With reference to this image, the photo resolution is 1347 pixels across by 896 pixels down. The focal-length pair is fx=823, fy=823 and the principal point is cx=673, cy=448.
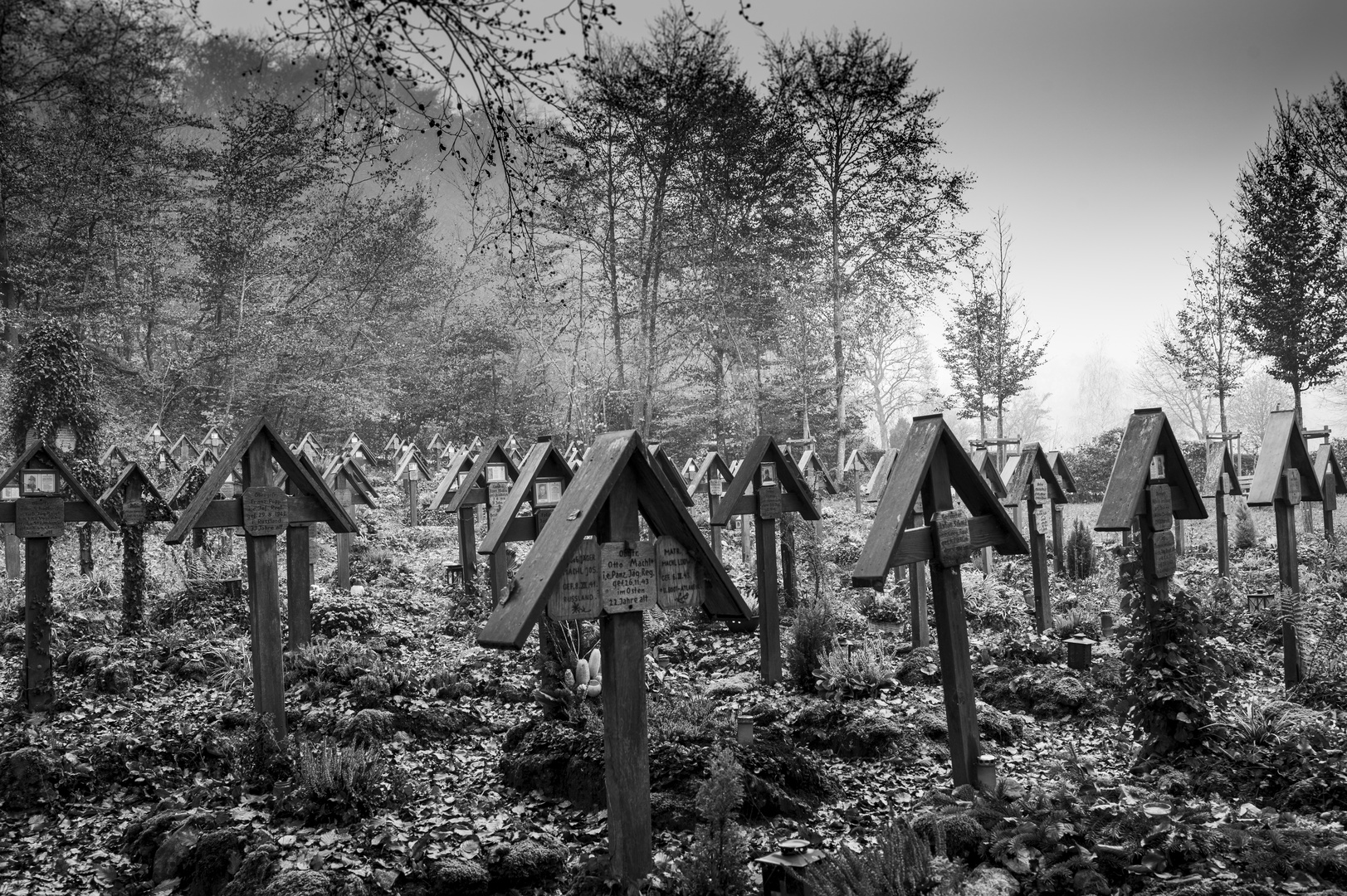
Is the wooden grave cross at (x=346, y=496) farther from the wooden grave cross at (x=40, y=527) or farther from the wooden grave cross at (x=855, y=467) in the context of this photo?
the wooden grave cross at (x=855, y=467)

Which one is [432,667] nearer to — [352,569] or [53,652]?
[53,652]

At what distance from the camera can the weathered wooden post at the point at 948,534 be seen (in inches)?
175

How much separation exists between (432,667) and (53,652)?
3.27 metres

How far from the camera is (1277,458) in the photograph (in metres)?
7.08

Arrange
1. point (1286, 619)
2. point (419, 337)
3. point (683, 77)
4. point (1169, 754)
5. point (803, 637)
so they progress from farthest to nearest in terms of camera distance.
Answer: point (419, 337) → point (683, 77) → point (803, 637) → point (1286, 619) → point (1169, 754)

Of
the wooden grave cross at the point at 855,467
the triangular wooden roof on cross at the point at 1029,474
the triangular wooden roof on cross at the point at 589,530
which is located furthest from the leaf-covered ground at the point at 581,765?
A: the wooden grave cross at the point at 855,467

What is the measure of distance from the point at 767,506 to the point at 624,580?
456cm

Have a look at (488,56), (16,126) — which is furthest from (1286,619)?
(16,126)

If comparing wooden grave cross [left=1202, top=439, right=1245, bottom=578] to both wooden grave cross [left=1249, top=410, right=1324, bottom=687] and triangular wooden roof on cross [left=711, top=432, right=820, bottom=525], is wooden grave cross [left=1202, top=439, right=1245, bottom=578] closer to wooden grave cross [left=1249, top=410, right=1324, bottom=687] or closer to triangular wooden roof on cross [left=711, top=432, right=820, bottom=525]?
wooden grave cross [left=1249, top=410, right=1324, bottom=687]

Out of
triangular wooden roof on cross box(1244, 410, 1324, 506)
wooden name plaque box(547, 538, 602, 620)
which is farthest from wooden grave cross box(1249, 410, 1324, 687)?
wooden name plaque box(547, 538, 602, 620)

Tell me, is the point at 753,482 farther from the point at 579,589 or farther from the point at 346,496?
the point at 346,496

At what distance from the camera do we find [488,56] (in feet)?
11.4

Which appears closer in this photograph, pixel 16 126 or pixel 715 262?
pixel 16 126

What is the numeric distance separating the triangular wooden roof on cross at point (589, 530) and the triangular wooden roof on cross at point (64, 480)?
5.37 m
